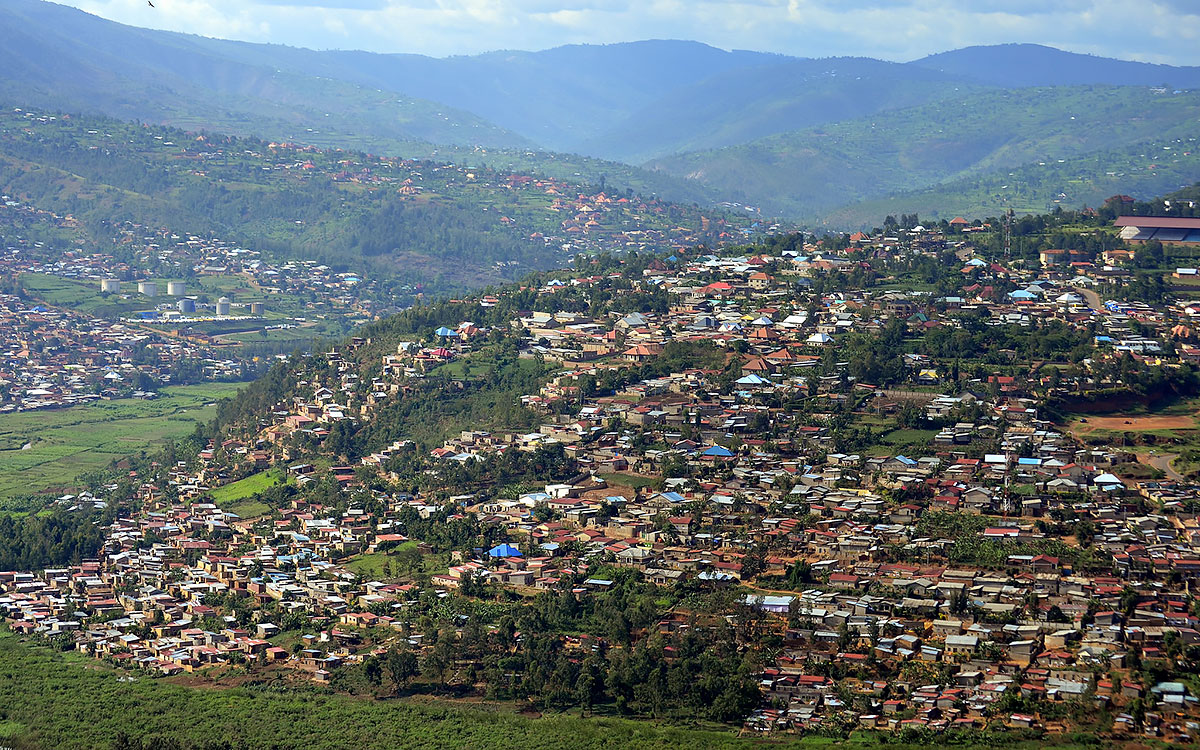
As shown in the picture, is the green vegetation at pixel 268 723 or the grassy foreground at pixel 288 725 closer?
the grassy foreground at pixel 288 725

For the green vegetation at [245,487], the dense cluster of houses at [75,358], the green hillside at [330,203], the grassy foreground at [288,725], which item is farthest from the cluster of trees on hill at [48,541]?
the green hillside at [330,203]

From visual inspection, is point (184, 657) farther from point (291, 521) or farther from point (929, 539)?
point (929, 539)

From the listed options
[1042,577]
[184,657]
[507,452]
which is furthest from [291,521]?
[1042,577]

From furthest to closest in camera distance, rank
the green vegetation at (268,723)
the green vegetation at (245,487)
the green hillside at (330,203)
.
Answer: the green hillside at (330,203)
the green vegetation at (245,487)
the green vegetation at (268,723)

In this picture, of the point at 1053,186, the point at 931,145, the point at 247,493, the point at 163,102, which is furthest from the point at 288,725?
the point at 931,145

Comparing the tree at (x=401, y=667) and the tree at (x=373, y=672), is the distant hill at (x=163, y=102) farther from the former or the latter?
the tree at (x=401, y=667)

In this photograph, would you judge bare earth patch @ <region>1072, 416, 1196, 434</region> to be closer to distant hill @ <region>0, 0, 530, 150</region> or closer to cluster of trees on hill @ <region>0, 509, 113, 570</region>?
cluster of trees on hill @ <region>0, 509, 113, 570</region>

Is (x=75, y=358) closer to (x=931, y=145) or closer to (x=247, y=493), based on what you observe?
(x=247, y=493)
